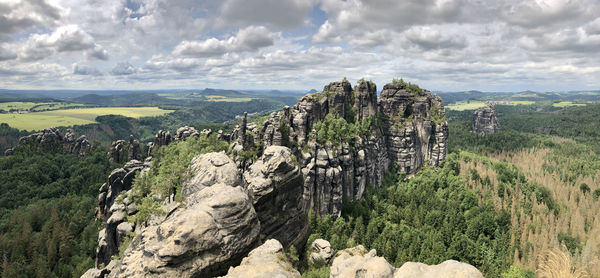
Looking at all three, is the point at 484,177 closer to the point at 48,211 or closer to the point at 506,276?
the point at 506,276

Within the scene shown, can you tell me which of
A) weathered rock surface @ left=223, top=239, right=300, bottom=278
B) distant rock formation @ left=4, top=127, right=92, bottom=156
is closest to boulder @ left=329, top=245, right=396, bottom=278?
weathered rock surface @ left=223, top=239, right=300, bottom=278

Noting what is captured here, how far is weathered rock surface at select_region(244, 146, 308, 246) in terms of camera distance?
26750 millimetres

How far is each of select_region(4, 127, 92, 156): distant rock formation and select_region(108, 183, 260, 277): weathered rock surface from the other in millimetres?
137039

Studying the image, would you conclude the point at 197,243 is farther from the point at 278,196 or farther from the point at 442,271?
the point at 442,271

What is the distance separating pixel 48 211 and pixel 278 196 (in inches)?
3480

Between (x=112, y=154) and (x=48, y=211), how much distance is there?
41568mm

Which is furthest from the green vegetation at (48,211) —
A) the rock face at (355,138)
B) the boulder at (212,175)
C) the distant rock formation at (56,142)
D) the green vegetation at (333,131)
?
the green vegetation at (333,131)

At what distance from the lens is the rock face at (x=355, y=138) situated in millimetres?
70062

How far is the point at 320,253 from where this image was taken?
33156 millimetres

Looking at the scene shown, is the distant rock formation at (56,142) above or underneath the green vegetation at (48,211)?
above

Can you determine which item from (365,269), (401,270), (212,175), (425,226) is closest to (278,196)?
(212,175)

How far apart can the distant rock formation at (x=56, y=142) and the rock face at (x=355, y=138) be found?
8821cm

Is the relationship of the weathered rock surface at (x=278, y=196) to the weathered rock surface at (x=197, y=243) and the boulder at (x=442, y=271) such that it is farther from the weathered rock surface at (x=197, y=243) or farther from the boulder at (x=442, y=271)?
the boulder at (x=442, y=271)

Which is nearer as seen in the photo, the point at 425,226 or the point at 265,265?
the point at 265,265
